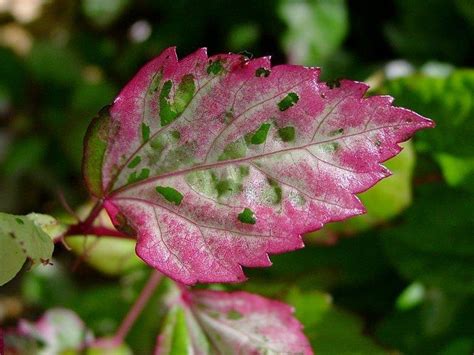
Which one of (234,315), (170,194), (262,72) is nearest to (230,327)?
(234,315)

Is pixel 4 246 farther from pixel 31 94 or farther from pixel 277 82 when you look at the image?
pixel 31 94

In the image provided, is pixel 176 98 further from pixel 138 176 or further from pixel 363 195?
pixel 363 195

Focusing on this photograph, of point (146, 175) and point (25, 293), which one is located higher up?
point (146, 175)

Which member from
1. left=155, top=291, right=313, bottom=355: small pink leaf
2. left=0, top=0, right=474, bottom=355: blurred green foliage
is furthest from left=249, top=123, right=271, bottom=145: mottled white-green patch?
left=0, top=0, right=474, bottom=355: blurred green foliage

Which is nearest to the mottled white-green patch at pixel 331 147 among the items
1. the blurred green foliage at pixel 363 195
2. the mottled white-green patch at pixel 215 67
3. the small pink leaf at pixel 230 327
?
the mottled white-green patch at pixel 215 67

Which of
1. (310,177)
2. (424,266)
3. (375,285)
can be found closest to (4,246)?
(310,177)
